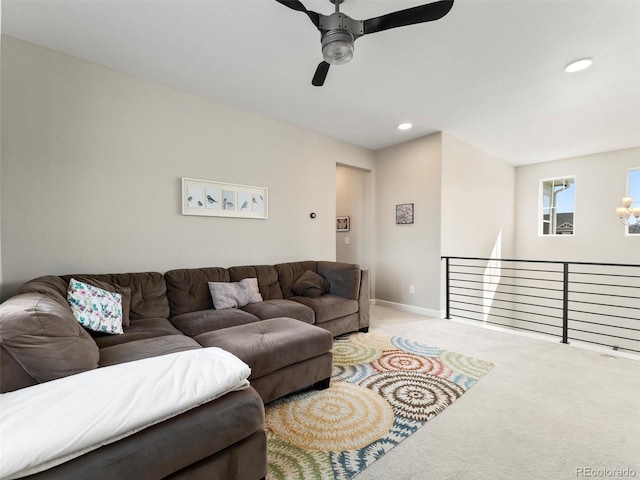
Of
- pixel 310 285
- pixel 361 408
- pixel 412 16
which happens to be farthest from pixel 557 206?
pixel 361 408

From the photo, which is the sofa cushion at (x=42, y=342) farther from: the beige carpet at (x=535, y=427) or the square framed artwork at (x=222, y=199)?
the square framed artwork at (x=222, y=199)

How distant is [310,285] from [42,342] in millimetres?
2536

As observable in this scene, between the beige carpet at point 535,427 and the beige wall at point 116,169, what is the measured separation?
2566mm

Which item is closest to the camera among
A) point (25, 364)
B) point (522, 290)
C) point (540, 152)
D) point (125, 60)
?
point (25, 364)

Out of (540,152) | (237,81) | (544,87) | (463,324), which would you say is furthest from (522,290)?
(237,81)

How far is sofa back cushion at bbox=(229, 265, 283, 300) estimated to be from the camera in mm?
3215

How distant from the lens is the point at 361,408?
1.96 meters

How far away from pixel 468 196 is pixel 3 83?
545 cm

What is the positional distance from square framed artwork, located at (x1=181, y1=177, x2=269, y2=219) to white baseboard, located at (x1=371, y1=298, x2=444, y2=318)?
8.18 feet

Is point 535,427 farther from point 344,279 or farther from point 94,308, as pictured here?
point 94,308

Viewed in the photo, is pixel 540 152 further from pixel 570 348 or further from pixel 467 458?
pixel 467 458

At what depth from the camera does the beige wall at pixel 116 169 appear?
2.24m

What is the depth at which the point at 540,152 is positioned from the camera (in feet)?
17.2
